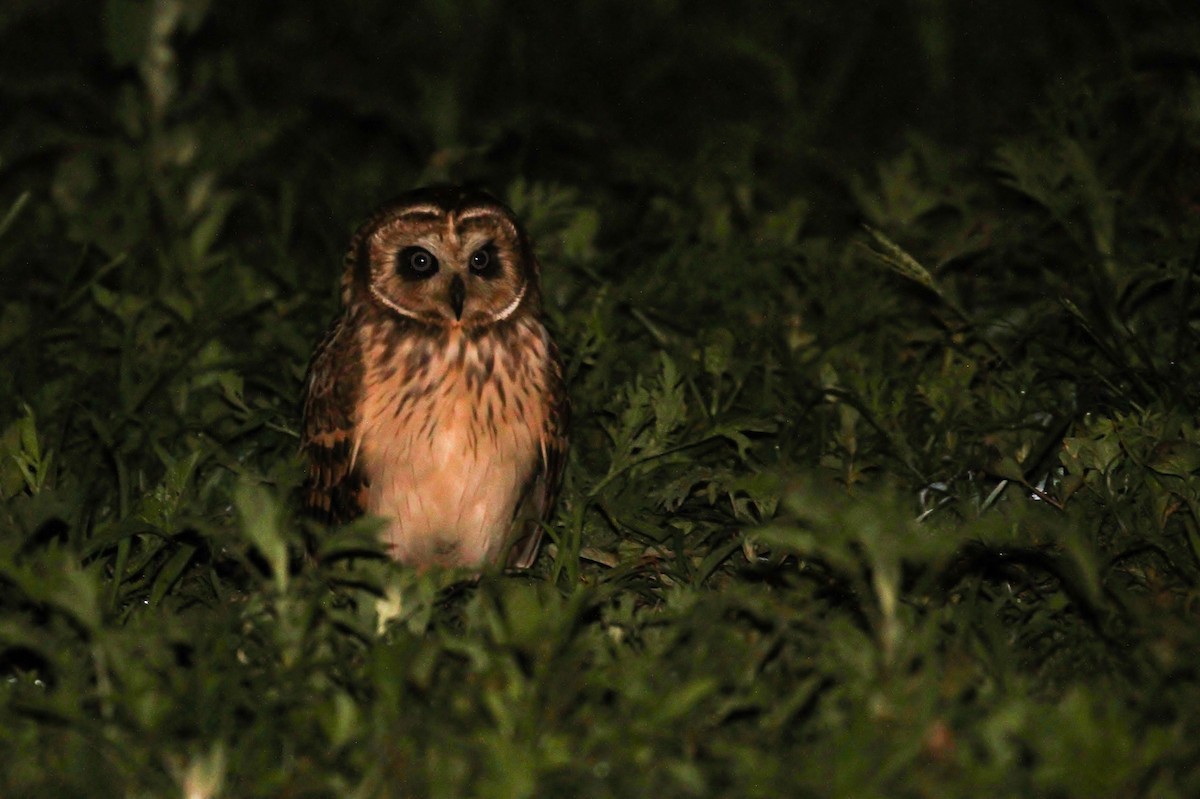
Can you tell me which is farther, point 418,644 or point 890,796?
point 418,644

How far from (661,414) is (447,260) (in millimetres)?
701

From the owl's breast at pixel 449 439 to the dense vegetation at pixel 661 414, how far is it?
22 cm

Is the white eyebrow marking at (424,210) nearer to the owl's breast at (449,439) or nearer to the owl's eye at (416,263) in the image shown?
the owl's eye at (416,263)

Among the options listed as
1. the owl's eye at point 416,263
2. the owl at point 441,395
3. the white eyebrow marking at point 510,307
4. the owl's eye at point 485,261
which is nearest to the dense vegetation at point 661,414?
the owl at point 441,395

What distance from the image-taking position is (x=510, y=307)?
4.18 meters

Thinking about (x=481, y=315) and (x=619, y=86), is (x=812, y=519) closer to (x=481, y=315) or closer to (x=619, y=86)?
(x=481, y=315)

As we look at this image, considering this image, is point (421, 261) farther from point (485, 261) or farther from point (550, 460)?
point (550, 460)

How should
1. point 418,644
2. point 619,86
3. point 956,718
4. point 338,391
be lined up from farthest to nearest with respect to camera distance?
point 619,86
point 338,391
point 418,644
point 956,718

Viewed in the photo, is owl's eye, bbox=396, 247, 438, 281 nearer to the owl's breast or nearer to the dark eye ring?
the dark eye ring

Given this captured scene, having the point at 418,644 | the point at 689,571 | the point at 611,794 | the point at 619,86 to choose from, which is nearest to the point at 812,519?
the point at 611,794

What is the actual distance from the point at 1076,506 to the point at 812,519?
1.41 meters

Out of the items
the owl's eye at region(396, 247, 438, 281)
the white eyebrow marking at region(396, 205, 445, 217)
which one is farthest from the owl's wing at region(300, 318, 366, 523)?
the white eyebrow marking at region(396, 205, 445, 217)

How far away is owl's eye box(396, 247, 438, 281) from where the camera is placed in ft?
13.4

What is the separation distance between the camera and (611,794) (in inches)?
103
